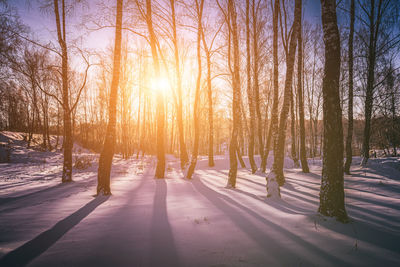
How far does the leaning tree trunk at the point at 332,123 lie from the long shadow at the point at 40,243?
4808mm

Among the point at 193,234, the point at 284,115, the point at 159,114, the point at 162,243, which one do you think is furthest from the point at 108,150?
the point at 284,115

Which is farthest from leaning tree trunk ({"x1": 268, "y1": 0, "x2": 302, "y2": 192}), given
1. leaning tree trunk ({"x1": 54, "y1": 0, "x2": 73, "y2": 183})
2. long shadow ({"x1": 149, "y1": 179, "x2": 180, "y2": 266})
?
leaning tree trunk ({"x1": 54, "y1": 0, "x2": 73, "y2": 183})

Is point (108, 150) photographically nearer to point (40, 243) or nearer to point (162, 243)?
point (40, 243)

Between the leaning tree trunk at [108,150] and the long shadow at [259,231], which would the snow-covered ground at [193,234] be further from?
the leaning tree trunk at [108,150]

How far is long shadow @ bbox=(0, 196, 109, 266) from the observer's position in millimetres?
2156

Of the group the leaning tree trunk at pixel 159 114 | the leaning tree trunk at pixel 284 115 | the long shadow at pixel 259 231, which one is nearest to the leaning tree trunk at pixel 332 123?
the long shadow at pixel 259 231

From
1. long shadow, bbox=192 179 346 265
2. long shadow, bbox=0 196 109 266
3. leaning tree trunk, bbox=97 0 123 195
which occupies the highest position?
leaning tree trunk, bbox=97 0 123 195

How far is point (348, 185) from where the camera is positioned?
689 cm

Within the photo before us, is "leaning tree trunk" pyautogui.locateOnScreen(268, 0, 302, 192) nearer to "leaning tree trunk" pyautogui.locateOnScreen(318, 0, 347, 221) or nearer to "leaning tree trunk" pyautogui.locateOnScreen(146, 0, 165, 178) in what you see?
"leaning tree trunk" pyautogui.locateOnScreen(318, 0, 347, 221)

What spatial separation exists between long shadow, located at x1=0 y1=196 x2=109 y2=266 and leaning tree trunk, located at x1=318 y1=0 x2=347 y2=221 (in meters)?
4.81

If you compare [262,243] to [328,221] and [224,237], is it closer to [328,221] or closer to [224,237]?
[224,237]

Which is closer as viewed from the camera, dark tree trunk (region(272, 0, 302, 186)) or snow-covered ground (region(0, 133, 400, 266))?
snow-covered ground (region(0, 133, 400, 266))

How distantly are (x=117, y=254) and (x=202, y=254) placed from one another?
1.15 m

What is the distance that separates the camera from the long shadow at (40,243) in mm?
2156
